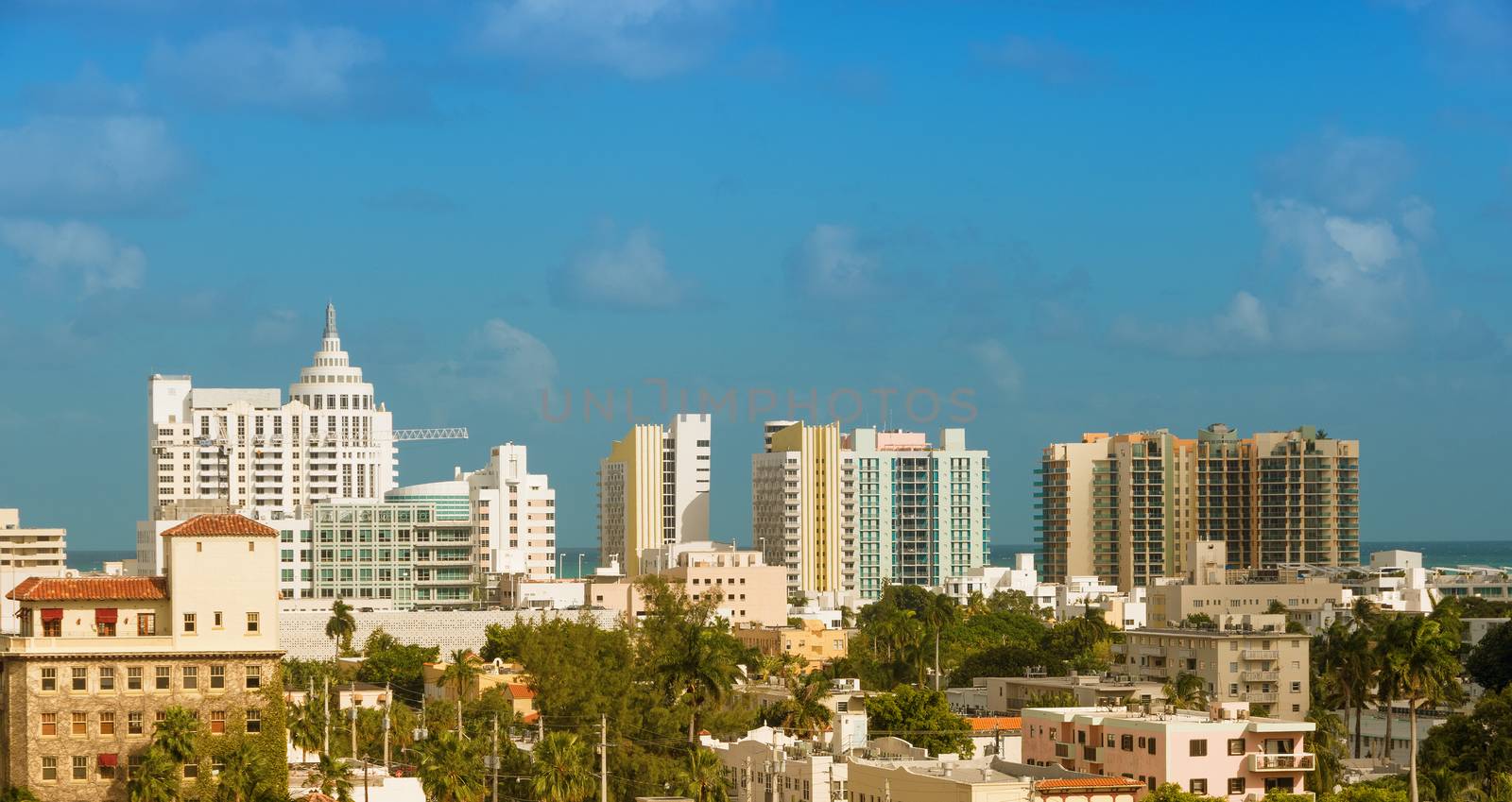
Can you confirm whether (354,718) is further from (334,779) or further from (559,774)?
(334,779)

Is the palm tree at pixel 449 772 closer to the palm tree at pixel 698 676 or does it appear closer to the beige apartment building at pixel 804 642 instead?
the palm tree at pixel 698 676

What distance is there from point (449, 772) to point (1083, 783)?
22956 millimetres

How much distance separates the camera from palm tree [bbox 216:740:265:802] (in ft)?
254

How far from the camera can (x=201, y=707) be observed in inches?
3216

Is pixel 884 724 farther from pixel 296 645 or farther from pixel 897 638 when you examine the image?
pixel 296 645

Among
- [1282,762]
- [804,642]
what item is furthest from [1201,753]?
[804,642]

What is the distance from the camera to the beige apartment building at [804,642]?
183375mm

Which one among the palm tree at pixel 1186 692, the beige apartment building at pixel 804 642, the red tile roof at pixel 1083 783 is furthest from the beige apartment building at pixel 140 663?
the beige apartment building at pixel 804 642

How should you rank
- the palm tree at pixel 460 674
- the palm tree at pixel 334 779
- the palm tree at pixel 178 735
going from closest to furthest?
the palm tree at pixel 334 779 < the palm tree at pixel 178 735 < the palm tree at pixel 460 674

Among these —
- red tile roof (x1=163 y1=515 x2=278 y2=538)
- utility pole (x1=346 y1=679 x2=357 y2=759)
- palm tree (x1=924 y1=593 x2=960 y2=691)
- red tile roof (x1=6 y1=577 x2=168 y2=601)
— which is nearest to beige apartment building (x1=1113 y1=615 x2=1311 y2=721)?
palm tree (x1=924 y1=593 x2=960 y2=691)

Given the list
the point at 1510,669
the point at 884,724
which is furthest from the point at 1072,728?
the point at 1510,669

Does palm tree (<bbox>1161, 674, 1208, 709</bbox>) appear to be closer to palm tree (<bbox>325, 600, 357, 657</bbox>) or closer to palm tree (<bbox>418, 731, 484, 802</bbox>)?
palm tree (<bbox>418, 731, 484, 802</bbox>)

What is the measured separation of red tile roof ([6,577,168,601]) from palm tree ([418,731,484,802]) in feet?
37.3

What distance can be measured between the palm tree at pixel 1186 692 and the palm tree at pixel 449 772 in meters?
33.4
